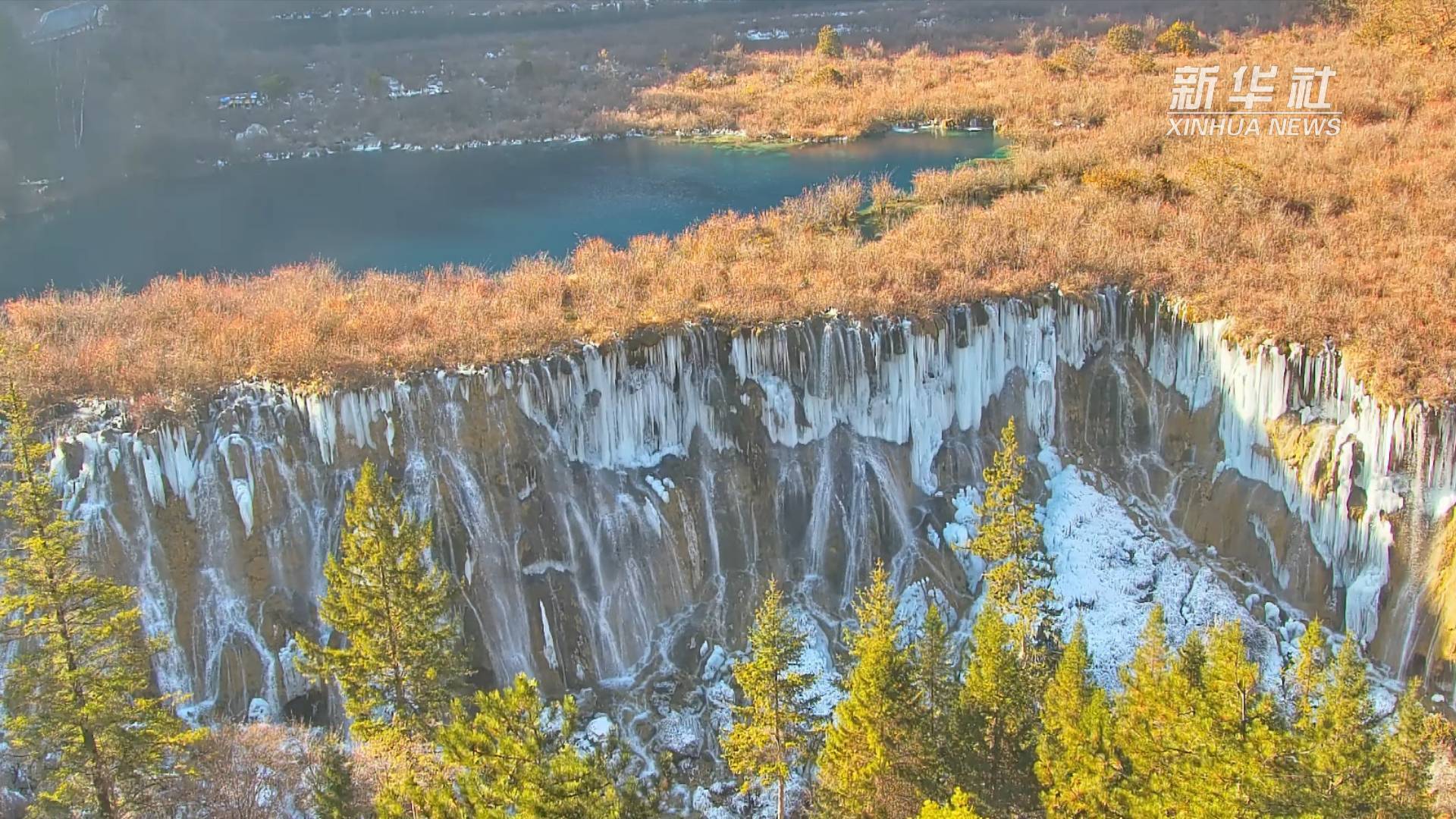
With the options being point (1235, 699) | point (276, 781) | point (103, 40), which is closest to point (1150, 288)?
point (1235, 699)

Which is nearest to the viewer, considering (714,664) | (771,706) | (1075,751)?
(1075,751)

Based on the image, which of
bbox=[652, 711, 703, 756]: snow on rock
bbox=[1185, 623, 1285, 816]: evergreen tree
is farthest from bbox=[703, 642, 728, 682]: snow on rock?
bbox=[1185, 623, 1285, 816]: evergreen tree

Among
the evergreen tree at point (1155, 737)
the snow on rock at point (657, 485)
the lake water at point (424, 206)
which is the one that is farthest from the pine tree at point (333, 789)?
the lake water at point (424, 206)

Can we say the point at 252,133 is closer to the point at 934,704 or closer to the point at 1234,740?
the point at 934,704

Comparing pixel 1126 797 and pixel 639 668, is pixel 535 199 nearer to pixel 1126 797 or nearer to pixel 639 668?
pixel 639 668

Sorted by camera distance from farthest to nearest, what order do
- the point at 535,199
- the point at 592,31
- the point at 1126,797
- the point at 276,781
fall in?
1. the point at 592,31
2. the point at 535,199
3. the point at 276,781
4. the point at 1126,797

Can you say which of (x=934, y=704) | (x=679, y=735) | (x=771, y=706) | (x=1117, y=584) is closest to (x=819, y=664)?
(x=679, y=735)

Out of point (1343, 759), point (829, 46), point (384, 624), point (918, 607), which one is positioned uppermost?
point (829, 46)
